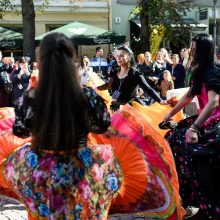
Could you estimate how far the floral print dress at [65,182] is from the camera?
2910mm

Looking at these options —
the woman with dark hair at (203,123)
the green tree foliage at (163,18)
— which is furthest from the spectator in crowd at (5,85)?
the green tree foliage at (163,18)

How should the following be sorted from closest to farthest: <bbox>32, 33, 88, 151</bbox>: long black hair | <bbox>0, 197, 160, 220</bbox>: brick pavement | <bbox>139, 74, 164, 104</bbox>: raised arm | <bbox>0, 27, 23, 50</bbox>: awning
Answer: <bbox>32, 33, 88, 151</bbox>: long black hair, <bbox>0, 197, 160, 220</bbox>: brick pavement, <bbox>139, 74, 164, 104</bbox>: raised arm, <bbox>0, 27, 23, 50</bbox>: awning

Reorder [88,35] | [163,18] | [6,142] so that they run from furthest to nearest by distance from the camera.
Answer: [163,18]
[88,35]
[6,142]

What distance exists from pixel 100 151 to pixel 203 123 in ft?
4.36

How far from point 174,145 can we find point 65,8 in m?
20.5

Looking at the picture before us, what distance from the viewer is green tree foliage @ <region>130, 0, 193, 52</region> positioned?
18.8m

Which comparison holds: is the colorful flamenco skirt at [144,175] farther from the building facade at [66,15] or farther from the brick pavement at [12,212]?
the building facade at [66,15]

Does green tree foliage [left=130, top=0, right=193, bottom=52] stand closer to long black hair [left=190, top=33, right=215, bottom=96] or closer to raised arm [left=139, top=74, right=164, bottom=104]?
raised arm [left=139, top=74, right=164, bottom=104]

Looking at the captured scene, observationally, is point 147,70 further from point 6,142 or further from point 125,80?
point 6,142

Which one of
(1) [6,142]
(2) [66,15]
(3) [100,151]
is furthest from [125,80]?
(2) [66,15]

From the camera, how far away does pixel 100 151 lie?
308 cm

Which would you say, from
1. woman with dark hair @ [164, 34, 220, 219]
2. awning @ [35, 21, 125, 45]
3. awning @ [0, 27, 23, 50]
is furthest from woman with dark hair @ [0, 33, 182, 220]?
awning @ [0, 27, 23, 50]

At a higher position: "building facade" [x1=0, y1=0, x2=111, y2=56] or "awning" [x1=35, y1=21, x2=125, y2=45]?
"building facade" [x1=0, y1=0, x2=111, y2=56]

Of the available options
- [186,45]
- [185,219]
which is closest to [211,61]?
[185,219]
